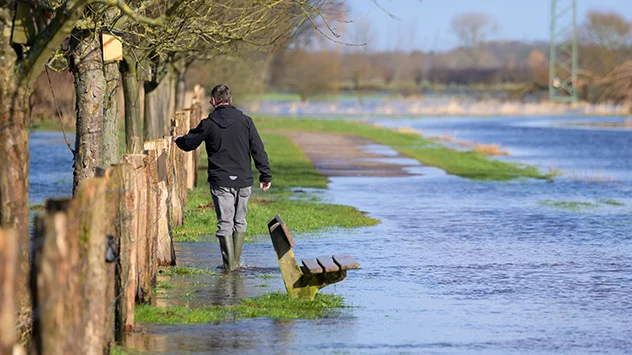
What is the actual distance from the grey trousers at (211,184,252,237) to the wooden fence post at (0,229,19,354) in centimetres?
693

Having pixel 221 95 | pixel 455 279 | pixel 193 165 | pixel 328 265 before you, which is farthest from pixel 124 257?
pixel 193 165

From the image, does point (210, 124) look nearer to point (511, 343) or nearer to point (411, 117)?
point (511, 343)

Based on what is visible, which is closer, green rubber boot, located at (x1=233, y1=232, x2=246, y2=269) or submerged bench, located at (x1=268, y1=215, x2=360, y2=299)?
submerged bench, located at (x1=268, y1=215, x2=360, y2=299)

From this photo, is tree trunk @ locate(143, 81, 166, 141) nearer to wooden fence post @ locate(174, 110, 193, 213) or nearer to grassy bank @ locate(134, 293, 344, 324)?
wooden fence post @ locate(174, 110, 193, 213)

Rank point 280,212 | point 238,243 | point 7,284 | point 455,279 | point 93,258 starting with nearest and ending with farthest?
point 7,284 < point 93,258 < point 455,279 < point 238,243 < point 280,212

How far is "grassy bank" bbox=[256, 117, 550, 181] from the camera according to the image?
90.4 feet

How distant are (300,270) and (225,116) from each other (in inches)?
88.6

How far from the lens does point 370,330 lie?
948 centimetres

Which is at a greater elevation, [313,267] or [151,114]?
[151,114]

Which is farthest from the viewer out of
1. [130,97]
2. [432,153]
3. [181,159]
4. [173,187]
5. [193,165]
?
[432,153]

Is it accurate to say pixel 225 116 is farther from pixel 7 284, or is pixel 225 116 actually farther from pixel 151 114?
pixel 151 114

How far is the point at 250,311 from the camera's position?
10.1m

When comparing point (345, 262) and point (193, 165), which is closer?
point (345, 262)

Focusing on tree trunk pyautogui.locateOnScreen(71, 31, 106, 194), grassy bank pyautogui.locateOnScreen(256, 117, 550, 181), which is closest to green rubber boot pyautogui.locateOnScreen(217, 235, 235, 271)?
tree trunk pyautogui.locateOnScreen(71, 31, 106, 194)
